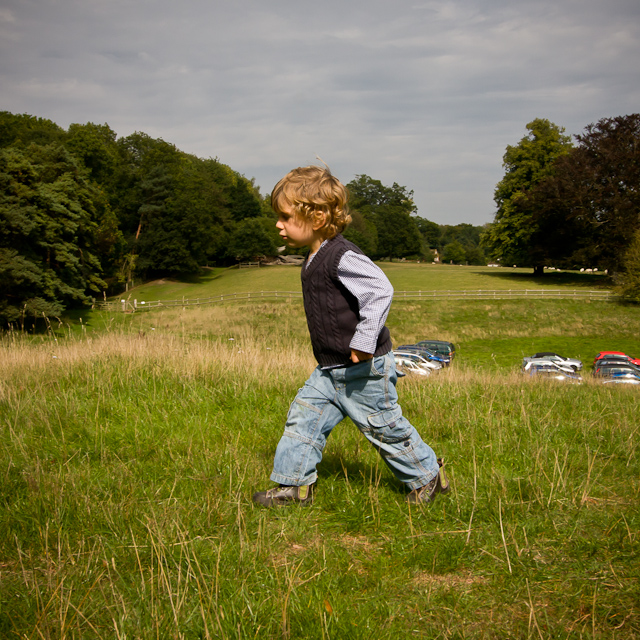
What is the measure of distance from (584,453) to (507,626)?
2.14 m

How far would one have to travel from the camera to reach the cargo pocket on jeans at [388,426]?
3133 millimetres

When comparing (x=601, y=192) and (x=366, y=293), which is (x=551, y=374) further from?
(x=601, y=192)

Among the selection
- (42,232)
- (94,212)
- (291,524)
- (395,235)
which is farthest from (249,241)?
(291,524)

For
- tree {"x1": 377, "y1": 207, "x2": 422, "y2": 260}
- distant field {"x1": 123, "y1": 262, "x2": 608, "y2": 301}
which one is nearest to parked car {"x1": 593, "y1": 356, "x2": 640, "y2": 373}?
distant field {"x1": 123, "y1": 262, "x2": 608, "y2": 301}

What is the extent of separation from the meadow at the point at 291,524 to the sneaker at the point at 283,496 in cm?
8

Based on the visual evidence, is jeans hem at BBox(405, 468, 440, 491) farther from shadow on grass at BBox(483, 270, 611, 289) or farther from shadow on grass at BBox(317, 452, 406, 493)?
shadow on grass at BBox(483, 270, 611, 289)

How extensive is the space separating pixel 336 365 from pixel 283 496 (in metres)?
0.77

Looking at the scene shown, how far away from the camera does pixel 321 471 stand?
363 centimetres

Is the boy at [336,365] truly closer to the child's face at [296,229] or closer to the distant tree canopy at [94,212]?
the child's face at [296,229]

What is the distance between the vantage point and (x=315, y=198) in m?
3.22

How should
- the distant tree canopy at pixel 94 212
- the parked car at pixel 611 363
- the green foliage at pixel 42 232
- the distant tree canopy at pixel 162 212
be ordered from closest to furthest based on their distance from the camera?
the parked car at pixel 611 363 → the green foliage at pixel 42 232 → the distant tree canopy at pixel 94 212 → the distant tree canopy at pixel 162 212

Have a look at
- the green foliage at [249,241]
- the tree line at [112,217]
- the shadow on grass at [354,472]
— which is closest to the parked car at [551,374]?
the shadow on grass at [354,472]

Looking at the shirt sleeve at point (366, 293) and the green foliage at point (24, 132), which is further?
the green foliage at point (24, 132)

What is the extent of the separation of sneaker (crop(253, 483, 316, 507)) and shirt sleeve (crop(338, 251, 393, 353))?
86 cm
